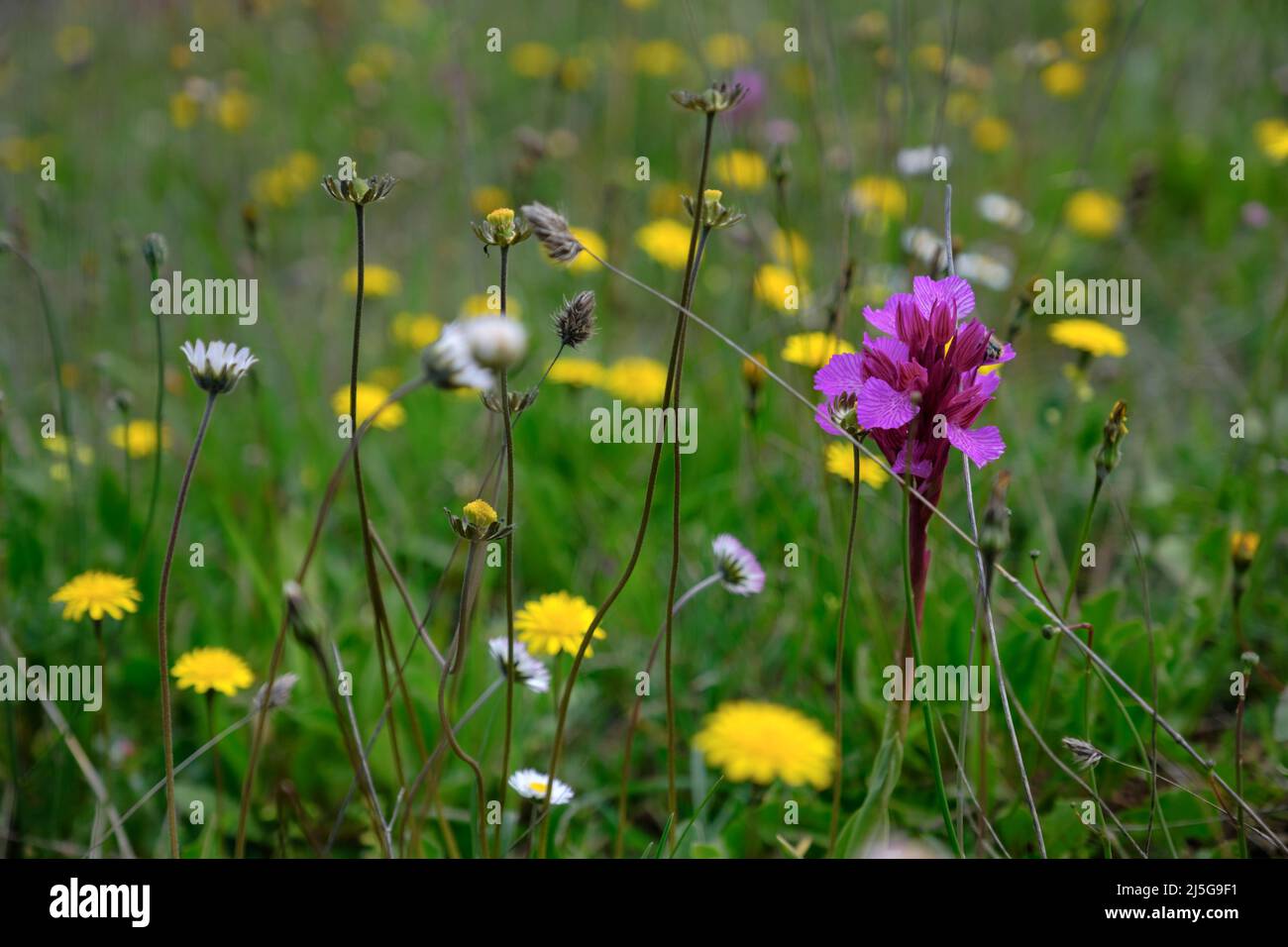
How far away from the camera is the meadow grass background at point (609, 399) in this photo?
129 cm

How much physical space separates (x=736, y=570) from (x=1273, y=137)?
5.38 feet

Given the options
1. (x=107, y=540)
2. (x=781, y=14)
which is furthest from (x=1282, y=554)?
(x=781, y=14)

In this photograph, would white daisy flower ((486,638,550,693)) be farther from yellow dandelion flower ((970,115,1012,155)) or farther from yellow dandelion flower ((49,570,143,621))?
yellow dandelion flower ((970,115,1012,155))

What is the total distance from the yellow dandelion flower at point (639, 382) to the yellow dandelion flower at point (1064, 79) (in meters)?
1.52

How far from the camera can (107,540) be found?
1640mm

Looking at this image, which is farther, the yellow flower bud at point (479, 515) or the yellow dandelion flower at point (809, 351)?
the yellow dandelion flower at point (809, 351)

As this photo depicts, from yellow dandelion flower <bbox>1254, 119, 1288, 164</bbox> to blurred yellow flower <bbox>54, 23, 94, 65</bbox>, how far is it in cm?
239

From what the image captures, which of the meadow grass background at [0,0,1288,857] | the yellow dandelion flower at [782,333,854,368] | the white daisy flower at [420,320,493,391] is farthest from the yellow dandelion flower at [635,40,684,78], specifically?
the white daisy flower at [420,320,493,391]

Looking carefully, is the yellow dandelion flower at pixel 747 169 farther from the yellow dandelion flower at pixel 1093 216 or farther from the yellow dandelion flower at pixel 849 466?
the yellow dandelion flower at pixel 849 466

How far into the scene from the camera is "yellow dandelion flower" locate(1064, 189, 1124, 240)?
254 cm

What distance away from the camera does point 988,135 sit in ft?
8.77

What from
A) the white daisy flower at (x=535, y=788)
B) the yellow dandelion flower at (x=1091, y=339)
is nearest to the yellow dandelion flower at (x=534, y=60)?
the yellow dandelion flower at (x=1091, y=339)

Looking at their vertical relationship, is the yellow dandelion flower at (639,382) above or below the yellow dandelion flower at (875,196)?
below

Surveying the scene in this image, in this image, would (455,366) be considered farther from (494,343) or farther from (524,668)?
(524,668)
